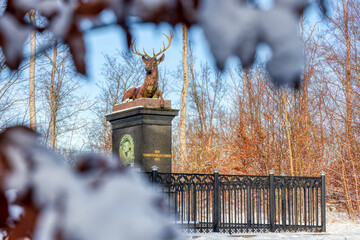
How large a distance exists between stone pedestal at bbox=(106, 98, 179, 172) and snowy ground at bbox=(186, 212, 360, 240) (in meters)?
2.30

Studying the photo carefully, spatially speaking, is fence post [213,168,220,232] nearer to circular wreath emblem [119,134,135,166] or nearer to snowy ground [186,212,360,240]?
snowy ground [186,212,360,240]

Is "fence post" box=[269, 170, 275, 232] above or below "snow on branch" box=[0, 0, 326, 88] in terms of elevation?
below

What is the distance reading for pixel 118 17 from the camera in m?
0.49

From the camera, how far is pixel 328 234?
10.9m

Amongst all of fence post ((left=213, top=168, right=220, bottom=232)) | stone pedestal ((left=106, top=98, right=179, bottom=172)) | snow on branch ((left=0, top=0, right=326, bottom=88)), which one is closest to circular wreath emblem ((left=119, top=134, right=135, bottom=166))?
stone pedestal ((left=106, top=98, right=179, bottom=172))

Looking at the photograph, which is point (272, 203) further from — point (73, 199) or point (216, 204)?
point (73, 199)

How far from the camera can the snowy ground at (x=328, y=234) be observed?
30.9ft

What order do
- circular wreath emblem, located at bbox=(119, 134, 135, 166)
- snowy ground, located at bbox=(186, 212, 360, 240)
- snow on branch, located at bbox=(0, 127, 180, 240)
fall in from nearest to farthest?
snow on branch, located at bbox=(0, 127, 180, 240), snowy ground, located at bbox=(186, 212, 360, 240), circular wreath emblem, located at bbox=(119, 134, 135, 166)

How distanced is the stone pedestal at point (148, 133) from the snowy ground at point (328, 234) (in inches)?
90.7

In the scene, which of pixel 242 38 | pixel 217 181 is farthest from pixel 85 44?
pixel 217 181

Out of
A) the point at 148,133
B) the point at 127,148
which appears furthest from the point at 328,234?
the point at 127,148

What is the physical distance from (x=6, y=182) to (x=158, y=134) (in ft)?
36.1

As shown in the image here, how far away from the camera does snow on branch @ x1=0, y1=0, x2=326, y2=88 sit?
0.46m

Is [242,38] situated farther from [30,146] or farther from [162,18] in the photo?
[30,146]
